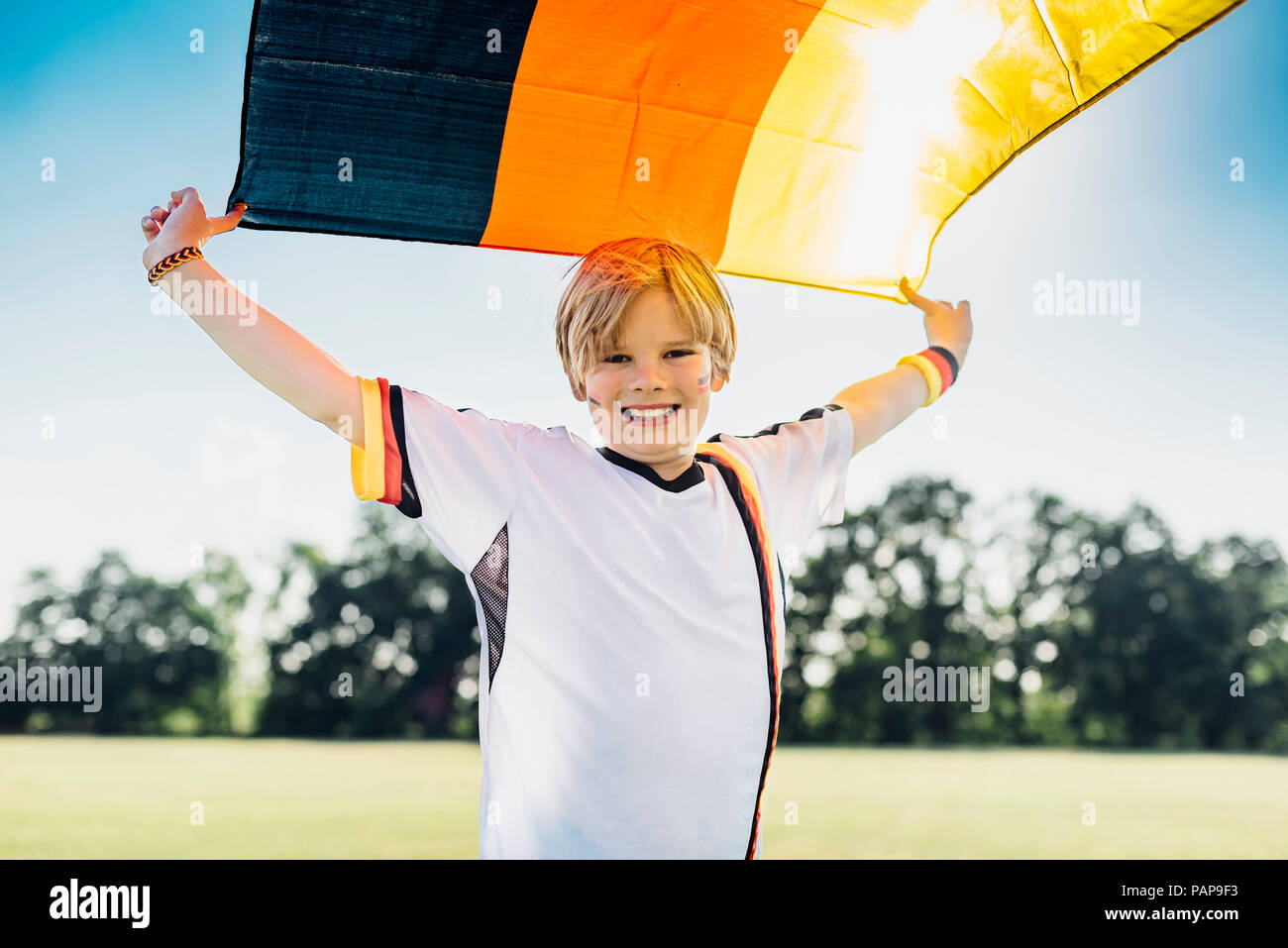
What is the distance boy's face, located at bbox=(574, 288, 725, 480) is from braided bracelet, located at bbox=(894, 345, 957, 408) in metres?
0.82

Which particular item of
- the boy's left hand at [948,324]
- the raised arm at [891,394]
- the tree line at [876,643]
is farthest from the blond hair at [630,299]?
the tree line at [876,643]

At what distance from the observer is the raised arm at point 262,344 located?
164cm

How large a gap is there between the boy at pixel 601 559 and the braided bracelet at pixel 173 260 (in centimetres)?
1

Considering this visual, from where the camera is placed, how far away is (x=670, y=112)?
7.78 ft

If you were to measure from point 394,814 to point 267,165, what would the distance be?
13323 millimetres

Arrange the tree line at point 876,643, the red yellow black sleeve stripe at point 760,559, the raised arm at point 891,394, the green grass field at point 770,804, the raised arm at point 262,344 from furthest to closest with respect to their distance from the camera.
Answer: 1. the tree line at point 876,643
2. the green grass field at point 770,804
3. the raised arm at point 891,394
4. the red yellow black sleeve stripe at point 760,559
5. the raised arm at point 262,344

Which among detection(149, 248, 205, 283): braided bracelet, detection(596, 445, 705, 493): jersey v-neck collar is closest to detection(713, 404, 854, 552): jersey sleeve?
detection(596, 445, 705, 493): jersey v-neck collar

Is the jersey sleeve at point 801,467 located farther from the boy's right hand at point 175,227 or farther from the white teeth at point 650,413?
the boy's right hand at point 175,227

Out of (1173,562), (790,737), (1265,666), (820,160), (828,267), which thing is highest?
(820,160)

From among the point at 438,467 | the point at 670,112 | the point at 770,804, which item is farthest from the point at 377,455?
the point at 770,804

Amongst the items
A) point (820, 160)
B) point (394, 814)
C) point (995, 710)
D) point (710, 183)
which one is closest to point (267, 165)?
point (710, 183)

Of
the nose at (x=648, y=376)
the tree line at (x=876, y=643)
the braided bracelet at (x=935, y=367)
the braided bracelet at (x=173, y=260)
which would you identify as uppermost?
the braided bracelet at (x=173, y=260)

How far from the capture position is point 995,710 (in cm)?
3669
